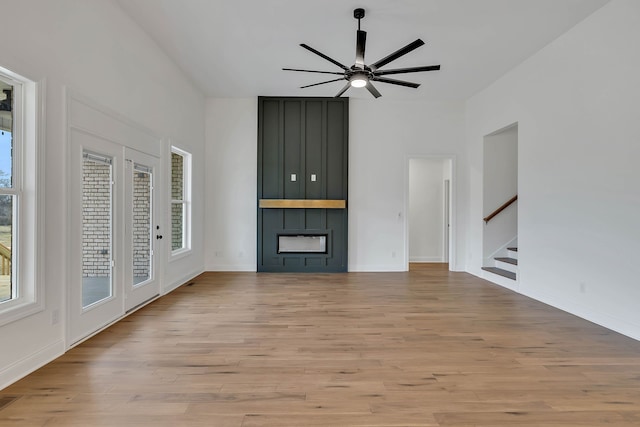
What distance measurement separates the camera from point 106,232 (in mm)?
3309

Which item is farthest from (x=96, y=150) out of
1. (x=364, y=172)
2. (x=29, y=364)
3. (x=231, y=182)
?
(x=364, y=172)

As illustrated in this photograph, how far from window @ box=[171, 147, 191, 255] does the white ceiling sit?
1417 millimetres

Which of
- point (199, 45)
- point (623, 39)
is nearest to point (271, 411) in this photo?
point (199, 45)

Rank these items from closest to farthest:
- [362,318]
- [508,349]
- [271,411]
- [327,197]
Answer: [271,411]
[508,349]
[362,318]
[327,197]

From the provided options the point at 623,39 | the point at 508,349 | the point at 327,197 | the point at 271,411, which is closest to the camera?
the point at 271,411

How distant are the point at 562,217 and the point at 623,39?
6.44 feet

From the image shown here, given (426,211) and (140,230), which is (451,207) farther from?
(140,230)

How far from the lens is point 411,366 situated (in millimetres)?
2512

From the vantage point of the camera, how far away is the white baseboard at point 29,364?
85.4 inches

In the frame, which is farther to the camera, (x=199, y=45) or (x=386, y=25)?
(x=199, y=45)

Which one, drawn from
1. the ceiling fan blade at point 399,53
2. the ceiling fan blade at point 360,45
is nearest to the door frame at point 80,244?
the ceiling fan blade at point 360,45

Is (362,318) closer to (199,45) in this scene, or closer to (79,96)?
(79,96)

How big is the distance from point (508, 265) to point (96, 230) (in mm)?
5909

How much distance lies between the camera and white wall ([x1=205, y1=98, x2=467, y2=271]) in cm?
643
